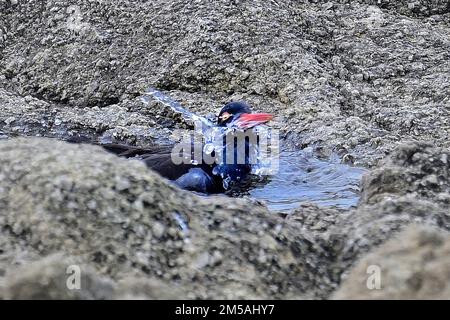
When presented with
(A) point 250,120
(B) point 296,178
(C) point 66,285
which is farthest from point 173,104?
(C) point 66,285

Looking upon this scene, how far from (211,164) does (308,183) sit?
856 mm

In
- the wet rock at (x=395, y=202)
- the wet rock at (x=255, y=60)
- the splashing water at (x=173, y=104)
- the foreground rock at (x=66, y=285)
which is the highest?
the wet rock at (x=255, y=60)

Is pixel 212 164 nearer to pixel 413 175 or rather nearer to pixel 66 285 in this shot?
pixel 413 175

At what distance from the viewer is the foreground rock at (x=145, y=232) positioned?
10.9 ft

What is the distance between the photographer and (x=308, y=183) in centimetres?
688

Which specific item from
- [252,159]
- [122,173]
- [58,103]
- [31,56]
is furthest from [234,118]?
[122,173]

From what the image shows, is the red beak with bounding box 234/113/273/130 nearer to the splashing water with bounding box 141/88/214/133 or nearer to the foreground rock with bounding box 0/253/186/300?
the splashing water with bounding box 141/88/214/133

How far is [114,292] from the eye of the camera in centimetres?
288

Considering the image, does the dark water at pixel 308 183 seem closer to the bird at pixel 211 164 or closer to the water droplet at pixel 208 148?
the bird at pixel 211 164

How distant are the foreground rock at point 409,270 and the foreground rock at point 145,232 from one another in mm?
353

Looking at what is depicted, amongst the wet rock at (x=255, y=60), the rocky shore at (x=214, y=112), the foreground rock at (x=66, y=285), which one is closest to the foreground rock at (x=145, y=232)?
the rocky shore at (x=214, y=112)
